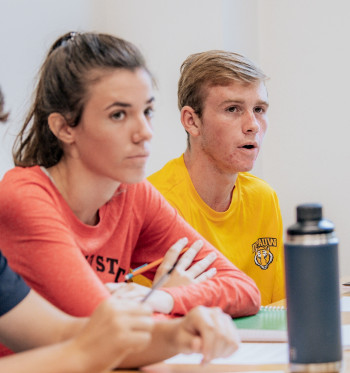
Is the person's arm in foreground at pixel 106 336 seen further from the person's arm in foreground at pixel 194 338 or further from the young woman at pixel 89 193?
the young woman at pixel 89 193

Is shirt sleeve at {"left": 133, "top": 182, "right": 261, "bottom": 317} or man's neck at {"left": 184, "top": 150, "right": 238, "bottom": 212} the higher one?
man's neck at {"left": 184, "top": 150, "right": 238, "bottom": 212}

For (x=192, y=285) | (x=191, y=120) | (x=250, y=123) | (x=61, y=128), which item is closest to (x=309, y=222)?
(x=192, y=285)

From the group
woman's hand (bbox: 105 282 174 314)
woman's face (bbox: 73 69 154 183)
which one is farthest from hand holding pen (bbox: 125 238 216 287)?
woman's face (bbox: 73 69 154 183)

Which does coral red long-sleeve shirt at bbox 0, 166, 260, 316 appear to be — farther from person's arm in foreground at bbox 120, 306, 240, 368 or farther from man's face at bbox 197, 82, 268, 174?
man's face at bbox 197, 82, 268, 174

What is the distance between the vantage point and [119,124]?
1291mm

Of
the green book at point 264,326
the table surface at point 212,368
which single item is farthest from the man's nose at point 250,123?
the table surface at point 212,368

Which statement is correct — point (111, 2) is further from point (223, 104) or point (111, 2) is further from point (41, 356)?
point (41, 356)

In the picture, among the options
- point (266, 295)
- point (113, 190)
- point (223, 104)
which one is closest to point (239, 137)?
point (223, 104)

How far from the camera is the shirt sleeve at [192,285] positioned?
1.37 metres

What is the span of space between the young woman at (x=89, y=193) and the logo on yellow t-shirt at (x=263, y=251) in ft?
1.60

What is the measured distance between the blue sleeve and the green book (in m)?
0.42

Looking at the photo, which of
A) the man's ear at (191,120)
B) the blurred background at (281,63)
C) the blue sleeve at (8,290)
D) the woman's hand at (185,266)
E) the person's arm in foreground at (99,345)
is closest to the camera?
the person's arm in foreground at (99,345)

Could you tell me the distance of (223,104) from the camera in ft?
6.57

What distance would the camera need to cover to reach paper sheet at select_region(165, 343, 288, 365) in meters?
1.04
